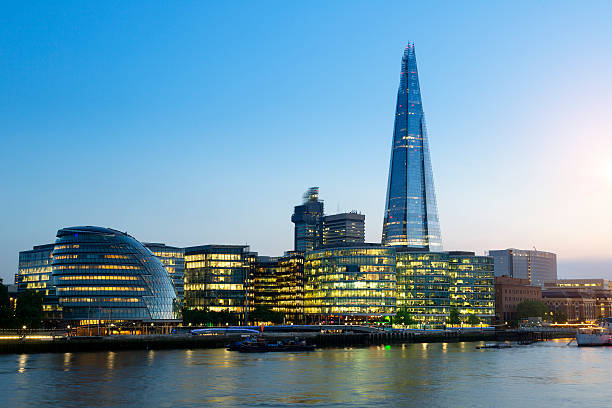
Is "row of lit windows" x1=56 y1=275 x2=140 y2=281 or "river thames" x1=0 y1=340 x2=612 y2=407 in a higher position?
"row of lit windows" x1=56 y1=275 x2=140 y2=281

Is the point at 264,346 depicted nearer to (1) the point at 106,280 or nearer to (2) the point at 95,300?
(1) the point at 106,280

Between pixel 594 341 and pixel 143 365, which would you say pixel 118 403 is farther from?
pixel 594 341

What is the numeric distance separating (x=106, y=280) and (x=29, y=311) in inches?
1201

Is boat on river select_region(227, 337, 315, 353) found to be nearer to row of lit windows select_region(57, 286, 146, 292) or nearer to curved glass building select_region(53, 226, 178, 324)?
curved glass building select_region(53, 226, 178, 324)

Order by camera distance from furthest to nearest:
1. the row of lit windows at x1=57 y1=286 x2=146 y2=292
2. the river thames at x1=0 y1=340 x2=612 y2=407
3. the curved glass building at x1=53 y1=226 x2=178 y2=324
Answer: the row of lit windows at x1=57 y1=286 x2=146 y2=292 → the curved glass building at x1=53 y1=226 x2=178 y2=324 → the river thames at x1=0 y1=340 x2=612 y2=407

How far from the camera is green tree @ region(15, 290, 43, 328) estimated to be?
487 feet

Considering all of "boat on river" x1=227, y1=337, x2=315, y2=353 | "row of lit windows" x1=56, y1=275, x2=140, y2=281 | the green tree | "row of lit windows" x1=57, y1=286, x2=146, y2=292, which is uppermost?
Answer: "row of lit windows" x1=56, y1=275, x2=140, y2=281

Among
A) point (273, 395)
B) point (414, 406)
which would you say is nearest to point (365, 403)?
point (414, 406)

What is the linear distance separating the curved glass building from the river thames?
161 feet

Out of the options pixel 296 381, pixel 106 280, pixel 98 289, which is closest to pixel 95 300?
pixel 98 289

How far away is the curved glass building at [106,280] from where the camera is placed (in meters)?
177

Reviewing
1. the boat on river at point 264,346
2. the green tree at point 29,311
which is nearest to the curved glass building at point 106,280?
the green tree at point 29,311

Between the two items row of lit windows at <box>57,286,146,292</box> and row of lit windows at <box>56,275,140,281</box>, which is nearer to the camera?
row of lit windows at <box>57,286,146,292</box>

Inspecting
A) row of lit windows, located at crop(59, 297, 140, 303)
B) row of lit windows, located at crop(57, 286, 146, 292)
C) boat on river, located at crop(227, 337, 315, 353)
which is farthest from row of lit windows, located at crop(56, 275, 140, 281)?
boat on river, located at crop(227, 337, 315, 353)
